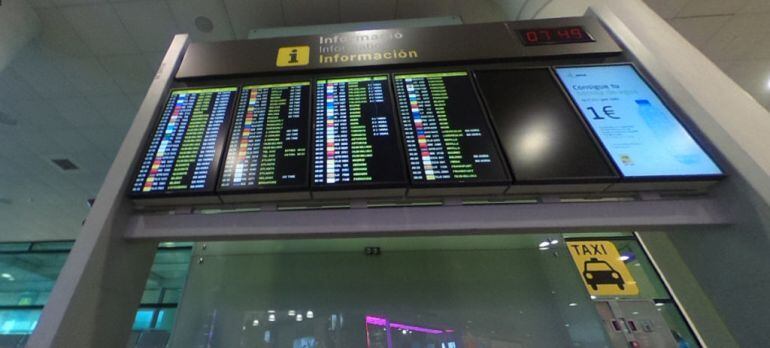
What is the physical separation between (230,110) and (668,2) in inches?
154

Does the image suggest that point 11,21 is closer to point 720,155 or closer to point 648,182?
point 648,182

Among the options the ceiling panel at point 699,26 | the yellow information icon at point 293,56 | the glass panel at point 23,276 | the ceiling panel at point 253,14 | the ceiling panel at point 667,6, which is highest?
the ceiling panel at point 253,14

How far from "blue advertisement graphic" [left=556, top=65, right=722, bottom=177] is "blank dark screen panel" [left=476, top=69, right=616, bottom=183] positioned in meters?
0.09

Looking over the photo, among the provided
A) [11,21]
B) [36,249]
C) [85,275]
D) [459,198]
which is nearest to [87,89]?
[11,21]

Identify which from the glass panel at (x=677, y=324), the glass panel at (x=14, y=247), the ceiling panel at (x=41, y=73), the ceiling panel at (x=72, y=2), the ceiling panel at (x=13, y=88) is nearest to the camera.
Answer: the glass panel at (x=677, y=324)

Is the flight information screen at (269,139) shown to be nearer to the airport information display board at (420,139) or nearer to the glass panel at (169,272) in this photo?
the airport information display board at (420,139)

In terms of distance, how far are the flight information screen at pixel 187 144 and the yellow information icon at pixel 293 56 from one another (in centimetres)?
37

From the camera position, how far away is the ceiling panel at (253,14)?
9.63ft

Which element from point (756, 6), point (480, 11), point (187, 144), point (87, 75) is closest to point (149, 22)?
point (87, 75)

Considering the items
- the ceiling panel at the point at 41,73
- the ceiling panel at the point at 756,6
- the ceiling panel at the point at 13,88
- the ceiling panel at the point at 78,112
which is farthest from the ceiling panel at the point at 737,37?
the ceiling panel at the point at 13,88

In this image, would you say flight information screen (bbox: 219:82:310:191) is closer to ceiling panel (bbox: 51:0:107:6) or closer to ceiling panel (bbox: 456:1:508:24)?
ceiling panel (bbox: 456:1:508:24)

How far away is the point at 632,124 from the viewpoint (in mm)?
1668

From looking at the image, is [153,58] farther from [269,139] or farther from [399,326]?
[399,326]

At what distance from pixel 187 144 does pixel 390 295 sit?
1.47 metres
